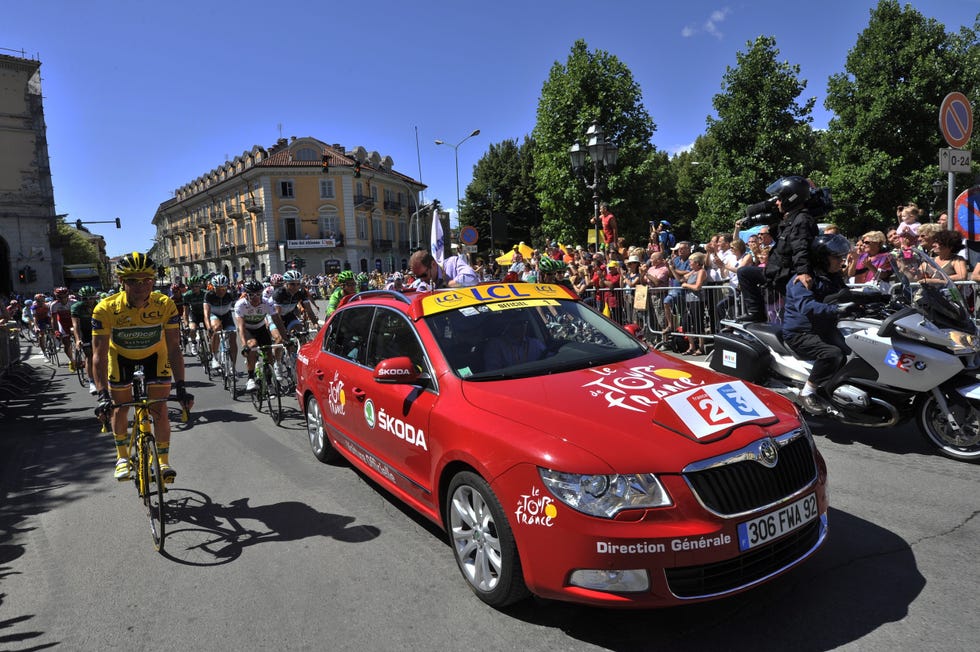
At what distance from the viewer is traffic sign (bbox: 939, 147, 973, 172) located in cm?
727

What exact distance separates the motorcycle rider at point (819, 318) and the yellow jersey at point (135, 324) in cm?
550

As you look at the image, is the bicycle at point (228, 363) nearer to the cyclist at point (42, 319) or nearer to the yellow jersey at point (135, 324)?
the yellow jersey at point (135, 324)

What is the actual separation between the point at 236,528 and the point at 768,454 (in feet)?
12.4

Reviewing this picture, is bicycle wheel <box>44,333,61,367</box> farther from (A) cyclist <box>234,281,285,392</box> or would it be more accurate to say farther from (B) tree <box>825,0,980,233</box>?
(B) tree <box>825,0,980,233</box>

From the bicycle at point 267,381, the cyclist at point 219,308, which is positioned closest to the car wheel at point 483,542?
the bicycle at point 267,381

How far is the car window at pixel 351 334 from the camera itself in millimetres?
Answer: 5059

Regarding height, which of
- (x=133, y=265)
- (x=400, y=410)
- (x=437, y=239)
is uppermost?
(x=437, y=239)

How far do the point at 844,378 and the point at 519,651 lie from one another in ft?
13.3

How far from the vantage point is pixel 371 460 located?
4660mm

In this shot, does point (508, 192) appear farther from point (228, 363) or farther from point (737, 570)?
point (737, 570)

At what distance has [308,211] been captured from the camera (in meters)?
65.1

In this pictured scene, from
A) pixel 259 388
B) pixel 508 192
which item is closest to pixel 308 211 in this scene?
pixel 508 192

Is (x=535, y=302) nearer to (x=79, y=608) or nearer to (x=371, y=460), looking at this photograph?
(x=371, y=460)

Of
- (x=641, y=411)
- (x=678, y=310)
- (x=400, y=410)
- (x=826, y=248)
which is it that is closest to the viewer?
(x=641, y=411)
